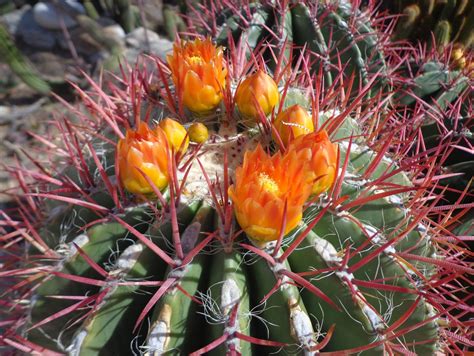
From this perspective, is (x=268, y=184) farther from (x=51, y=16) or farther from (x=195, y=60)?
(x=51, y=16)

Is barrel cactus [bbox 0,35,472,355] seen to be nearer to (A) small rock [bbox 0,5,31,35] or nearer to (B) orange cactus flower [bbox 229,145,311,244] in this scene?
(B) orange cactus flower [bbox 229,145,311,244]

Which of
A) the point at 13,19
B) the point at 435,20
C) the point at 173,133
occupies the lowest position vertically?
the point at 13,19

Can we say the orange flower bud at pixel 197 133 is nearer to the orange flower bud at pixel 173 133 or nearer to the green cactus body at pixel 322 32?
the orange flower bud at pixel 173 133

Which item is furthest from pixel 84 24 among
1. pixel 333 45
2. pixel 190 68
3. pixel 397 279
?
pixel 397 279

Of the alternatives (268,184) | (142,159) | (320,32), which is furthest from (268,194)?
(320,32)

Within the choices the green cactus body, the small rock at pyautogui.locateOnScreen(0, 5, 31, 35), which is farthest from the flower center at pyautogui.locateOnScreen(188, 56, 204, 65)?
the small rock at pyautogui.locateOnScreen(0, 5, 31, 35)

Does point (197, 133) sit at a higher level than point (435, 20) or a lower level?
higher

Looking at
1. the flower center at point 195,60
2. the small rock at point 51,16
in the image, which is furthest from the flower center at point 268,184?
the small rock at point 51,16
